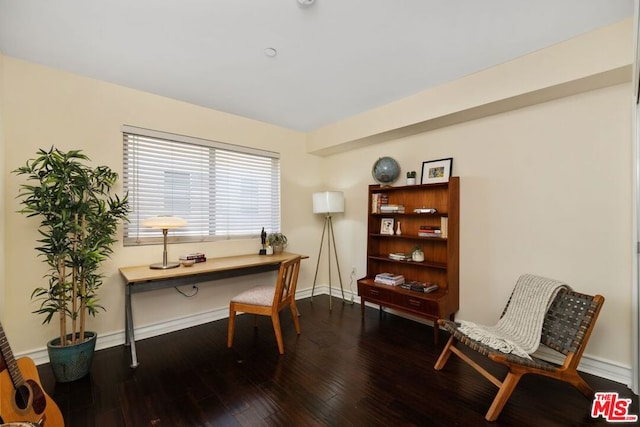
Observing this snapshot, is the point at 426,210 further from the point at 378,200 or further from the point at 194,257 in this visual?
the point at 194,257

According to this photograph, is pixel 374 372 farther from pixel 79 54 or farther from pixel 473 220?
pixel 79 54

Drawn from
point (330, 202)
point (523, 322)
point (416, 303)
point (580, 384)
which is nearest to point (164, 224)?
point (330, 202)

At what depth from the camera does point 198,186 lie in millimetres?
3277

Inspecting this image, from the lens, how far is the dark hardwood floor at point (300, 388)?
5.67 feet

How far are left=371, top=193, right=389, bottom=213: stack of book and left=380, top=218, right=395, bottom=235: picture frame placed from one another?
0.19m

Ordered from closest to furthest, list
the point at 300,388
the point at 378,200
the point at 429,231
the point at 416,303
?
the point at 300,388, the point at 416,303, the point at 429,231, the point at 378,200

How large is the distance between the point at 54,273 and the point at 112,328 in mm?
724

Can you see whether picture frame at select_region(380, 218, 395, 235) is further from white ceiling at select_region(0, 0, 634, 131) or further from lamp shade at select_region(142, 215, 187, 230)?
lamp shade at select_region(142, 215, 187, 230)

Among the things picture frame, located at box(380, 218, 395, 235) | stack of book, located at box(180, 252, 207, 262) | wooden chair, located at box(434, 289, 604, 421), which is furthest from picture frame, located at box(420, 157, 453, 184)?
stack of book, located at box(180, 252, 207, 262)

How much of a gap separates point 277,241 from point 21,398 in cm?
259

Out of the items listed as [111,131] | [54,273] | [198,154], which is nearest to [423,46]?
[198,154]

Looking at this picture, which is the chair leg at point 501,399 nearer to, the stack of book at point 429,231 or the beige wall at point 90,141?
the stack of book at point 429,231

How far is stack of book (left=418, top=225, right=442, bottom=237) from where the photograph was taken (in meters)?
2.99

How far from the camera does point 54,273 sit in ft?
7.79
